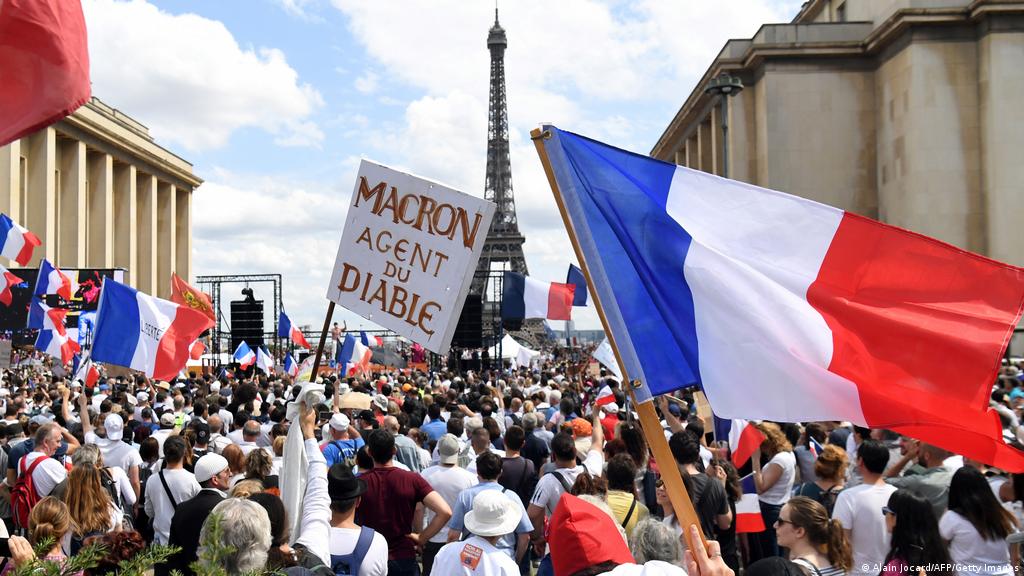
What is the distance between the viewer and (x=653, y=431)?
12.3 feet

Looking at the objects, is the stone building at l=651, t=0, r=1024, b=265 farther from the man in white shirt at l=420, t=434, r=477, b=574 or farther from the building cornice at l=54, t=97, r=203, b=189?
the building cornice at l=54, t=97, r=203, b=189

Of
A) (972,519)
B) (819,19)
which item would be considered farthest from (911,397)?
(819,19)

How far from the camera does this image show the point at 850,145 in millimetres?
40750

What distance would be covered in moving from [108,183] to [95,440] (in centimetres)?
5672

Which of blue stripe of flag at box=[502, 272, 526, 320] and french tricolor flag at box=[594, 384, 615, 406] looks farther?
blue stripe of flag at box=[502, 272, 526, 320]

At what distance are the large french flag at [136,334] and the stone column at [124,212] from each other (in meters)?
55.3

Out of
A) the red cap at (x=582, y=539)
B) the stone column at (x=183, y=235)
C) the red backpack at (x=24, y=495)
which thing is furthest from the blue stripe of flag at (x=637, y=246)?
the stone column at (x=183, y=235)

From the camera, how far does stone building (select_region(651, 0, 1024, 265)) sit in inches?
1412

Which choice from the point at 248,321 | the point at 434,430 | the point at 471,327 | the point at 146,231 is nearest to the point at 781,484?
the point at 434,430

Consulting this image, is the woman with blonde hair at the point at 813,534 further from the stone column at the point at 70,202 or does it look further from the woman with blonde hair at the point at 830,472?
the stone column at the point at 70,202

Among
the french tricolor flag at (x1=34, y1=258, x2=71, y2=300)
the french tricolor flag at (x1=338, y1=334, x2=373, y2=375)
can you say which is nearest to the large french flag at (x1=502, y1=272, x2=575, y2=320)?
the french tricolor flag at (x1=338, y1=334, x2=373, y2=375)

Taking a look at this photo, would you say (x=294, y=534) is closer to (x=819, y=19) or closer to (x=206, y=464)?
(x=206, y=464)

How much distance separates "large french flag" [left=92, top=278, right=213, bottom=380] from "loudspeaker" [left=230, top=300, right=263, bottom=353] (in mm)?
20909

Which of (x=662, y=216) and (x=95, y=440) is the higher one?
(x=662, y=216)
